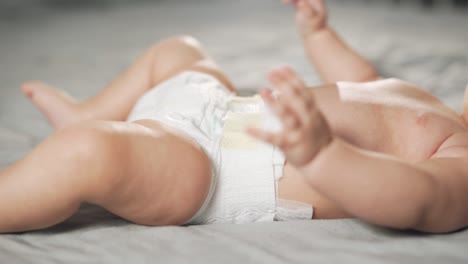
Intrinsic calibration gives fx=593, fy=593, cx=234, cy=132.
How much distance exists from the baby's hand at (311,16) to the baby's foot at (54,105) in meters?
0.49

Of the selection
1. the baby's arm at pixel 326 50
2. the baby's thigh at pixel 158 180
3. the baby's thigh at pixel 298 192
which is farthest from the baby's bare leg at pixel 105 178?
the baby's arm at pixel 326 50

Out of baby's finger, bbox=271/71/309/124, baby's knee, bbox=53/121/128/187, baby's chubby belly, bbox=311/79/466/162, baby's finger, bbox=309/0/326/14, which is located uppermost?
baby's finger, bbox=309/0/326/14

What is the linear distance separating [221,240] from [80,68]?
1145 mm

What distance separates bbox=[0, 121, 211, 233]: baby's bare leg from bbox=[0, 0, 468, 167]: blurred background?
0.34 metres

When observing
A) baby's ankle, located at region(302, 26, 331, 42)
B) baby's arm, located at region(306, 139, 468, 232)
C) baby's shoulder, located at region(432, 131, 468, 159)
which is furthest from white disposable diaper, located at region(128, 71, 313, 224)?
baby's ankle, located at region(302, 26, 331, 42)

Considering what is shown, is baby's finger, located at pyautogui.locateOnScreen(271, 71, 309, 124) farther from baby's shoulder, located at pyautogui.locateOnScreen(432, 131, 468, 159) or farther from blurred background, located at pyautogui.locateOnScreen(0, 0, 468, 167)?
blurred background, located at pyautogui.locateOnScreen(0, 0, 468, 167)

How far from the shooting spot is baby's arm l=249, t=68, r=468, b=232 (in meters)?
0.66

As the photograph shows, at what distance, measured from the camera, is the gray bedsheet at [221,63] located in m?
0.72

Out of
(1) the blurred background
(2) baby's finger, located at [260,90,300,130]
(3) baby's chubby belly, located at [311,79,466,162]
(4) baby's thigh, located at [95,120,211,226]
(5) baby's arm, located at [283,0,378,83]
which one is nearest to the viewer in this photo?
A: (2) baby's finger, located at [260,90,300,130]

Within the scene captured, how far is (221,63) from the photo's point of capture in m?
1.73

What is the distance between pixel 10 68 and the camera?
1.77 meters

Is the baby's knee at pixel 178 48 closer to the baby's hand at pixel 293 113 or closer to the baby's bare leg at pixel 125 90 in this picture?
the baby's bare leg at pixel 125 90

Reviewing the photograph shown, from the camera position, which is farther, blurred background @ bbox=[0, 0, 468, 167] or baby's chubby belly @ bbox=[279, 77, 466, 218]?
blurred background @ bbox=[0, 0, 468, 167]

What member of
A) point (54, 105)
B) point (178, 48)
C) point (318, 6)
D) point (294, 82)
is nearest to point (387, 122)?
point (294, 82)
